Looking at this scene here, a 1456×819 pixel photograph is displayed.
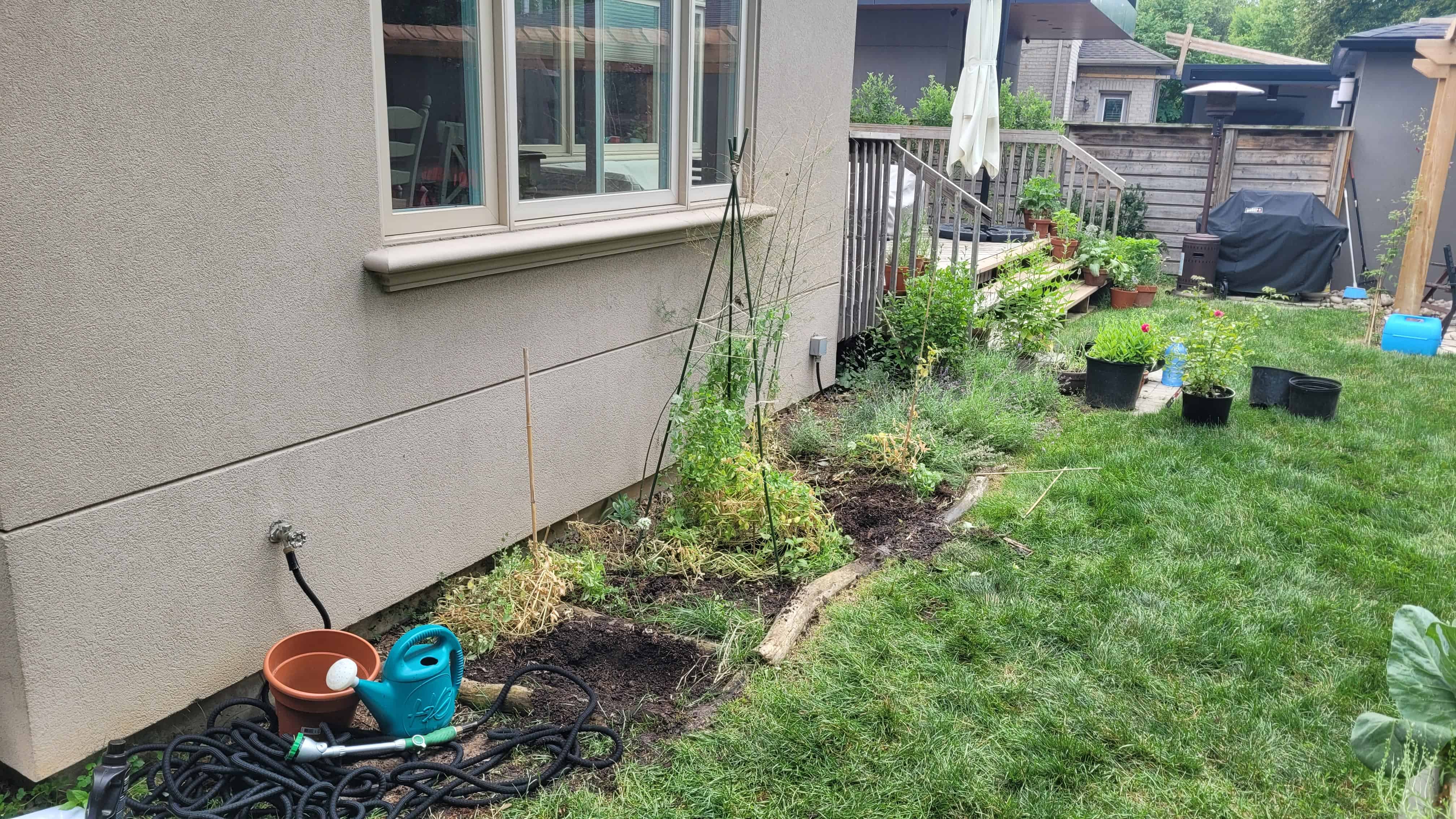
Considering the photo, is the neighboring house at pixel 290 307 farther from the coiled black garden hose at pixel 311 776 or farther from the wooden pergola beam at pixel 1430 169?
the wooden pergola beam at pixel 1430 169

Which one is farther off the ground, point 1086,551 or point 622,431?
point 622,431

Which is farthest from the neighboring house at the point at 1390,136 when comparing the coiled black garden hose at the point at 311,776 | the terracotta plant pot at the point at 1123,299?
the coiled black garden hose at the point at 311,776

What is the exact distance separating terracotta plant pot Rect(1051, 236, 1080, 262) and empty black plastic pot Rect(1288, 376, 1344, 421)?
3.98 m

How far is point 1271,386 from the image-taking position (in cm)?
658

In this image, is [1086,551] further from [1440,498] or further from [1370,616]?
[1440,498]

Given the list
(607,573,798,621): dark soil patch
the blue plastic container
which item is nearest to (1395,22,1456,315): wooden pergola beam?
the blue plastic container

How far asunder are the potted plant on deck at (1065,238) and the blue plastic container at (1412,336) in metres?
2.89

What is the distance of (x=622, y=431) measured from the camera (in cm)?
446

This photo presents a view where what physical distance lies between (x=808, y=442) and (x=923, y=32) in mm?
9969

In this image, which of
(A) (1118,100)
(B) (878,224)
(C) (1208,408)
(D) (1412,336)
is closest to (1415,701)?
(C) (1208,408)

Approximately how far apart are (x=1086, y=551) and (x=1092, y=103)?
30.9 m

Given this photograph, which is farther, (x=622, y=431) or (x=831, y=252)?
(x=831, y=252)

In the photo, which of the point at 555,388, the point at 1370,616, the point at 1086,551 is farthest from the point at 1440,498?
the point at 555,388

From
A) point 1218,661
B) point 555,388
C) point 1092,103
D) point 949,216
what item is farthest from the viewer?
point 1092,103
